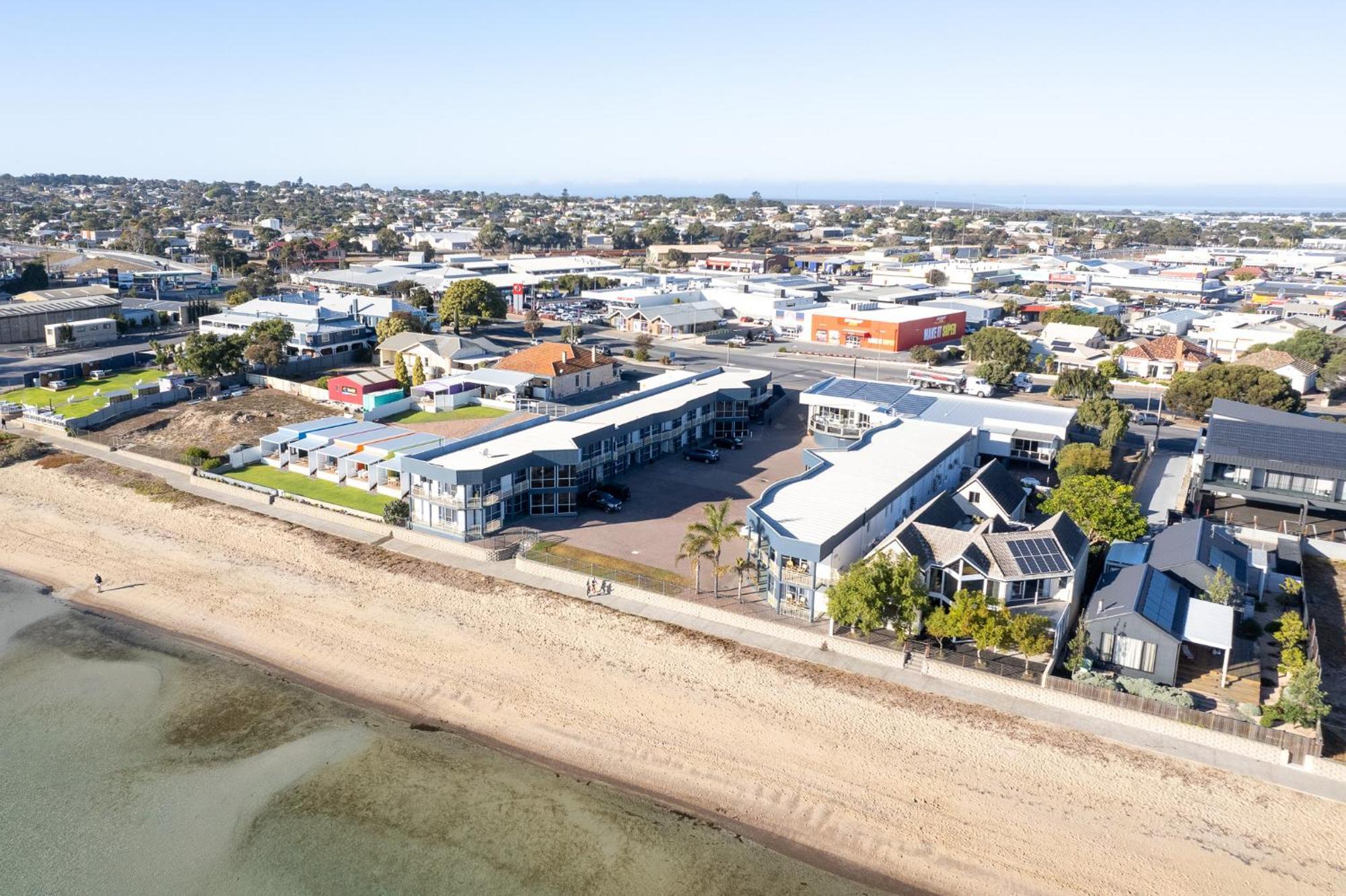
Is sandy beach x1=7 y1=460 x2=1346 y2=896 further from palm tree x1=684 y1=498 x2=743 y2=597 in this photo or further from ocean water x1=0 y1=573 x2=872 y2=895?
Answer: palm tree x1=684 y1=498 x2=743 y2=597

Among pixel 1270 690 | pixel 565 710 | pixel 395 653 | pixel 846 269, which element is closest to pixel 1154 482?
pixel 1270 690

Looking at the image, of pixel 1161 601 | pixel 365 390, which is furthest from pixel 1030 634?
pixel 365 390

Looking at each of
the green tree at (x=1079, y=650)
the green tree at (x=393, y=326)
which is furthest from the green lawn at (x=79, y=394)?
the green tree at (x=1079, y=650)

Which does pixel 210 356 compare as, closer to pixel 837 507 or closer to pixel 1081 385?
pixel 837 507

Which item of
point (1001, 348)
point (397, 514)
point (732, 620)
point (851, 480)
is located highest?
point (1001, 348)

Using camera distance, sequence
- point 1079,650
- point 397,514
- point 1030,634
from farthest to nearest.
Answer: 1. point 397,514
2. point 1079,650
3. point 1030,634

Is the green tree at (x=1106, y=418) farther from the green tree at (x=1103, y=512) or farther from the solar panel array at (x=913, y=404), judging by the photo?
the green tree at (x=1103, y=512)

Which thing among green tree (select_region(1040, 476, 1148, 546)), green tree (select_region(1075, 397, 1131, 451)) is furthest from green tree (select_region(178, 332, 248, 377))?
green tree (select_region(1075, 397, 1131, 451))
